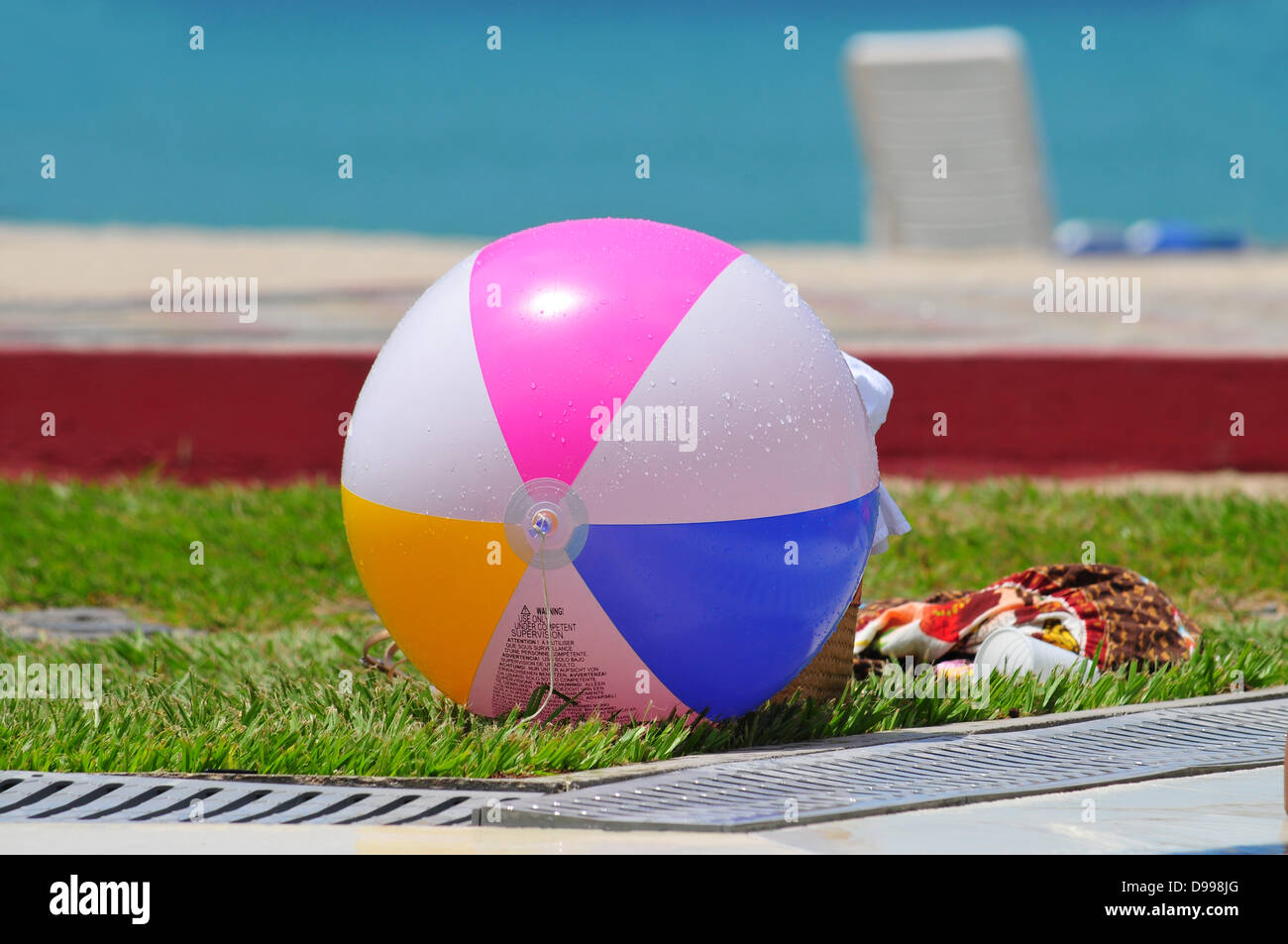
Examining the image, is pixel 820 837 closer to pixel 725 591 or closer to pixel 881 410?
pixel 725 591

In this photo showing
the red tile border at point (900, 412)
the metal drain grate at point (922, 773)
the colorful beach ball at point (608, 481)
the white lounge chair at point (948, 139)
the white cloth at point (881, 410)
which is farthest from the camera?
the white lounge chair at point (948, 139)

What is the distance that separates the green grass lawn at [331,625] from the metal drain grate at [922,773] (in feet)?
1.17

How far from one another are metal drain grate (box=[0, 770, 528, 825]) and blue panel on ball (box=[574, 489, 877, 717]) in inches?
30.3

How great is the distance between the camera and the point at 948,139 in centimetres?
5250

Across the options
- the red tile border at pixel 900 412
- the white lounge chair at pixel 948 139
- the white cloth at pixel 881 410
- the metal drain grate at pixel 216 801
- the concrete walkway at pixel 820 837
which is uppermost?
the white lounge chair at pixel 948 139

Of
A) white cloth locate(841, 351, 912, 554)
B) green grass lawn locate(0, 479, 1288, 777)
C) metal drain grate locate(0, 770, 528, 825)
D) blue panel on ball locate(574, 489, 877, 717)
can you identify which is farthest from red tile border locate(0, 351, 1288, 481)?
metal drain grate locate(0, 770, 528, 825)

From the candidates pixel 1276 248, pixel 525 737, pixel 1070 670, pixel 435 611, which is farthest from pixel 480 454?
pixel 1276 248

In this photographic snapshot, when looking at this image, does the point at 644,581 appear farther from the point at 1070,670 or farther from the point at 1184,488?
the point at 1184,488

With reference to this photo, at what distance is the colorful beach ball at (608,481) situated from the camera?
5.05 metres

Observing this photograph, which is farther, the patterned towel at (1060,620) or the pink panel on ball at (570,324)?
the patterned towel at (1060,620)

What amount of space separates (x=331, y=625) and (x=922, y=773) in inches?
171

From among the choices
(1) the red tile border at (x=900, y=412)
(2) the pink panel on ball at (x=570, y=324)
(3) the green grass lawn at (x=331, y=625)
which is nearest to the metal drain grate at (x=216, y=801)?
(3) the green grass lawn at (x=331, y=625)

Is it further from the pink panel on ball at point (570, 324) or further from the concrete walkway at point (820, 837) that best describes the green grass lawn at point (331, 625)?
the pink panel on ball at point (570, 324)

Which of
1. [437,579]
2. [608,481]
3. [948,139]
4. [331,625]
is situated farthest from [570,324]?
[948,139]
